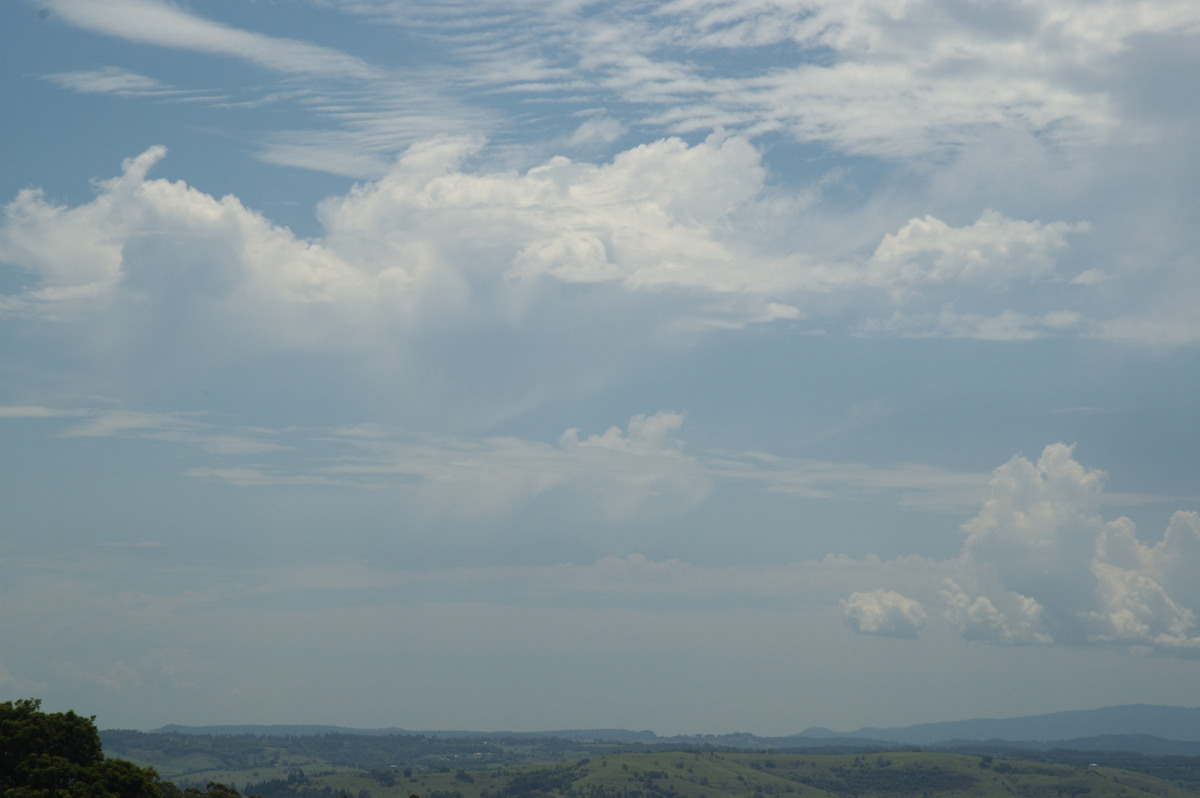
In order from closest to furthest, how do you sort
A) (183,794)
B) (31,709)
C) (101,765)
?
(101,765) → (31,709) → (183,794)

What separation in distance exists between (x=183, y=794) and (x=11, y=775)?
44222 millimetres

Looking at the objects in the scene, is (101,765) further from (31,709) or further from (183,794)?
(183,794)

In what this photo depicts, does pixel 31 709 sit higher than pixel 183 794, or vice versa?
pixel 31 709

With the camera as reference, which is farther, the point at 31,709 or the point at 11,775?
the point at 31,709

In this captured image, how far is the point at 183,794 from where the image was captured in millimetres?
145875

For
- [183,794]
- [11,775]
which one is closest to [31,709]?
[11,775]

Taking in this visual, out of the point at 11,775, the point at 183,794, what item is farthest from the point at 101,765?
the point at 183,794

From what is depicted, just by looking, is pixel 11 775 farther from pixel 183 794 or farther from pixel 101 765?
pixel 183 794

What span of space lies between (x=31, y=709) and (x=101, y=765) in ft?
49.2

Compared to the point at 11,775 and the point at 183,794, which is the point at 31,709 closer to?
the point at 11,775

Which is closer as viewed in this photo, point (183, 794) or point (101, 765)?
point (101, 765)

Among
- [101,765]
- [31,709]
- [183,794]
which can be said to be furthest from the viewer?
[183,794]

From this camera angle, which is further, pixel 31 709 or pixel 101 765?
pixel 31 709

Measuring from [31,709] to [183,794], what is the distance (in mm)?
38126
